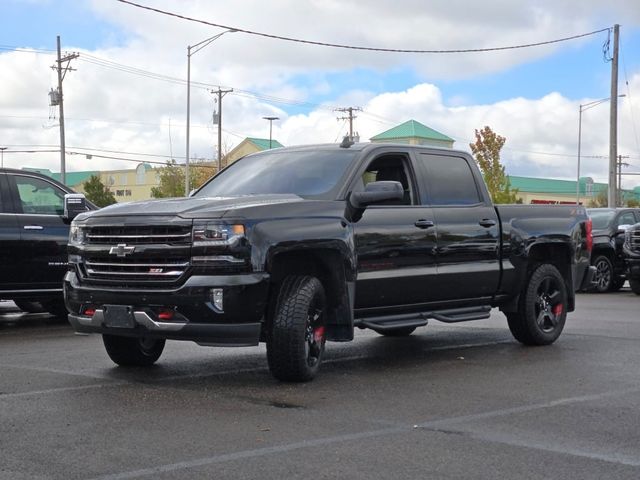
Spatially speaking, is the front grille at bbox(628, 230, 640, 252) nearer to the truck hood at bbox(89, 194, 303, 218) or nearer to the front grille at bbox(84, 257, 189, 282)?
the truck hood at bbox(89, 194, 303, 218)

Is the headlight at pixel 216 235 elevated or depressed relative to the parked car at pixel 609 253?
elevated

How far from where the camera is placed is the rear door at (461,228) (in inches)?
364

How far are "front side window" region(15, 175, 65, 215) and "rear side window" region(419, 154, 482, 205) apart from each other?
505 cm

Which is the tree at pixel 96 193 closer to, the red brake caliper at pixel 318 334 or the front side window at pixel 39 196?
the front side window at pixel 39 196

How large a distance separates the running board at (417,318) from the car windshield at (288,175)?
1115mm

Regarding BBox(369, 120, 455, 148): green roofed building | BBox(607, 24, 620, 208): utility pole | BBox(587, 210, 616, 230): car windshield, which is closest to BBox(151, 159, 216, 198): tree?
BBox(369, 120, 455, 148): green roofed building

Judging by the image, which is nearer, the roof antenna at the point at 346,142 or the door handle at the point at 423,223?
the door handle at the point at 423,223

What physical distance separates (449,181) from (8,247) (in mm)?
5333

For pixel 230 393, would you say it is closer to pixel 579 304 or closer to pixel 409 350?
pixel 409 350

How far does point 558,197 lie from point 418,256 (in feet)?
357

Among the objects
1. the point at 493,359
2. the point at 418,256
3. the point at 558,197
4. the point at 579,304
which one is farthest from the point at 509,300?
the point at 558,197

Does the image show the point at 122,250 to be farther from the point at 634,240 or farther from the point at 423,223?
the point at 634,240

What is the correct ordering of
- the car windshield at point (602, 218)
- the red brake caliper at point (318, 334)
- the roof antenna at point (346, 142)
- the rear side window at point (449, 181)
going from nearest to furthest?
the red brake caliper at point (318, 334) < the roof antenna at point (346, 142) < the rear side window at point (449, 181) < the car windshield at point (602, 218)

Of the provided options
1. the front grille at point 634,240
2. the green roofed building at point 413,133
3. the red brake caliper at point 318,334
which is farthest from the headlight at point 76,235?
the green roofed building at point 413,133
